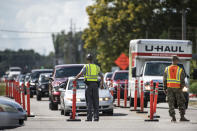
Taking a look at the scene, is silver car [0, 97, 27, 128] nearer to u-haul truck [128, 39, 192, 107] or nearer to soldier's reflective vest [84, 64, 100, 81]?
soldier's reflective vest [84, 64, 100, 81]

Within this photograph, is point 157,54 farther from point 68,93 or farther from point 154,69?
point 68,93

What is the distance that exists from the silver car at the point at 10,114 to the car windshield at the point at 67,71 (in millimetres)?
11043

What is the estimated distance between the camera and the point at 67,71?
2616 cm

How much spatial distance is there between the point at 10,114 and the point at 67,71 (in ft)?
39.3

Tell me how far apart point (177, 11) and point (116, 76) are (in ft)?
83.3

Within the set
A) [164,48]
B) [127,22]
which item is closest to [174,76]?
[164,48]

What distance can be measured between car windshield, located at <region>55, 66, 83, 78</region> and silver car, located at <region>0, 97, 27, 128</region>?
1104 centimetres

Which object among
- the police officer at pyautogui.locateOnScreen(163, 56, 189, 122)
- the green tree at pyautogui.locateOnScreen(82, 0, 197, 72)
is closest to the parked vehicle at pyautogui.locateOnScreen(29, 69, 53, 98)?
the green tree at pyautogui.locateOnScreen(82, 0, 197, 72)

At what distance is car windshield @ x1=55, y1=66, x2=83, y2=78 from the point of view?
1016 inches

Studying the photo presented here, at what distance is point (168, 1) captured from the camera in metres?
58.6

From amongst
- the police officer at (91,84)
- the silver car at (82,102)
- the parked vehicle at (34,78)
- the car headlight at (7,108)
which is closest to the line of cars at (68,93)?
the silver car at (82,102)

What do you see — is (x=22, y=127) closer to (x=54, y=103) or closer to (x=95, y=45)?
(x=54, y=103)

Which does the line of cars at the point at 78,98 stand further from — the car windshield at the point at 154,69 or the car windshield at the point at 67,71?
the car windshield at the point at 154,69

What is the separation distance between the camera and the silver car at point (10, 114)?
553 inches
